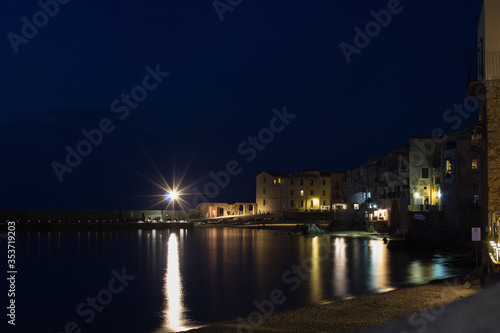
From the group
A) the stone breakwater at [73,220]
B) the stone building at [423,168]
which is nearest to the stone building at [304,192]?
the stone breakwater at [73,220]

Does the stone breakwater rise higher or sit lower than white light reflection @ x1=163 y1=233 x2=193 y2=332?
higher

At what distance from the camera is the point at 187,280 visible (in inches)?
931

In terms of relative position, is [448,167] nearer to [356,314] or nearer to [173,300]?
[173,300]

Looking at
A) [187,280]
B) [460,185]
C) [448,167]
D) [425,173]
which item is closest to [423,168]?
[425,173]

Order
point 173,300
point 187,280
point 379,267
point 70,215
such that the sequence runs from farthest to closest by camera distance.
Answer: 1. point 70,215
2. point 379,267
3. point 187,280
4. point 173,300

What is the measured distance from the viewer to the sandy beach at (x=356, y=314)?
39.2ft

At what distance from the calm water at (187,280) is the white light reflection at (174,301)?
3cm

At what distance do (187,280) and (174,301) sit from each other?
5.24m

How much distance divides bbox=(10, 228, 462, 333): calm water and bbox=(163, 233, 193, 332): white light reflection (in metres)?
0.03

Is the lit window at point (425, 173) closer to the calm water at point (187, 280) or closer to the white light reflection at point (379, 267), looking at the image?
the white light reflection at point (379, 267)

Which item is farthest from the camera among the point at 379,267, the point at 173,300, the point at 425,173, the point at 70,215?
the point at 70,215

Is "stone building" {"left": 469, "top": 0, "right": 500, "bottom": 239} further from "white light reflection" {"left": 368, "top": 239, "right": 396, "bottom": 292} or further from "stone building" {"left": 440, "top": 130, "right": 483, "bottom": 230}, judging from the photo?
"stone building" {"left": 440, "top": 130, "right": 483, "bottom": 230}

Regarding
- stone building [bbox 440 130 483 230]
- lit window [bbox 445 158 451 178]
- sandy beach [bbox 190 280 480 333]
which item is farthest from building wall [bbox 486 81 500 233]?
lit window [bbox 445 158 451 178]

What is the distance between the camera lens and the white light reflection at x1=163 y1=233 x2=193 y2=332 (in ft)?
48.2
